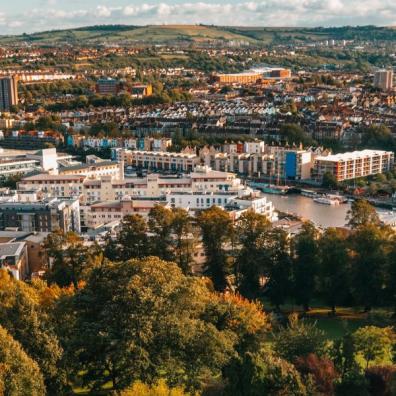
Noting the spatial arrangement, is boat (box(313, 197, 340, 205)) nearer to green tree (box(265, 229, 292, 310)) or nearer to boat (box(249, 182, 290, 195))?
boat (box(249, 182, 290, 195))

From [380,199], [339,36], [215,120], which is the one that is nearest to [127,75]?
[215,120]

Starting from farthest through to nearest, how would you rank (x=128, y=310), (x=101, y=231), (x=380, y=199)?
(x=380, y=199), (x=101, y=231), (x=128, y=310)

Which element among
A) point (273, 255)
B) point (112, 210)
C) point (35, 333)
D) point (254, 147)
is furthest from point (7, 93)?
point (35, 333)

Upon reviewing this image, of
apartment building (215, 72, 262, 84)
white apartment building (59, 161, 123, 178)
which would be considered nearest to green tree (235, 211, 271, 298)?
white apartment building (59, 161, 123, 178)

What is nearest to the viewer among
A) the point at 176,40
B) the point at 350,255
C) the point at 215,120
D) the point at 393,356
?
the point at 393,356

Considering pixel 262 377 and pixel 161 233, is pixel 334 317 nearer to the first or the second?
pixel 161 233

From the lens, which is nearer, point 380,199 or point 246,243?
point 246,243

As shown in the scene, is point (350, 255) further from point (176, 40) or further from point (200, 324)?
point (176, 40)

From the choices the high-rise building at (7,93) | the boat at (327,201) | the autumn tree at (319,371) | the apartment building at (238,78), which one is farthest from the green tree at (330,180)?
the apartment building at (238,78)
